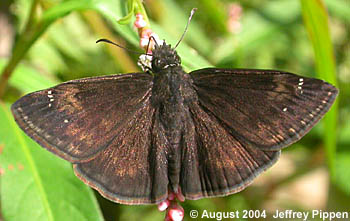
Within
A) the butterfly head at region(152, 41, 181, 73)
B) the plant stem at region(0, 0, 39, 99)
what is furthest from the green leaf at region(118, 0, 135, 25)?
the plant stem at region(0, 0, 39, 99)

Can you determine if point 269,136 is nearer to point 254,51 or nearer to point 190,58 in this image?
point 190,58

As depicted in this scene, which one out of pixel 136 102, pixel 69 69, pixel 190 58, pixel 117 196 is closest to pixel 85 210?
pixel 117 196

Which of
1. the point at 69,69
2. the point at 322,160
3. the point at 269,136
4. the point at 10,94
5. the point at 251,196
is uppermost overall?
the point at 69,69

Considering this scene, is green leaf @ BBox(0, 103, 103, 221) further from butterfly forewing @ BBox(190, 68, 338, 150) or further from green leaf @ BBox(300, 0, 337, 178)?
green leaf @ BBox(300, 0, 337, 178)

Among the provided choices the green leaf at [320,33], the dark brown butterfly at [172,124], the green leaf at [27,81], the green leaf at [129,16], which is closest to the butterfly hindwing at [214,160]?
the dark brown butterfly at [172,124]

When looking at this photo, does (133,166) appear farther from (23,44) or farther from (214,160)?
(23,44)

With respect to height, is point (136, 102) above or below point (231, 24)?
below
